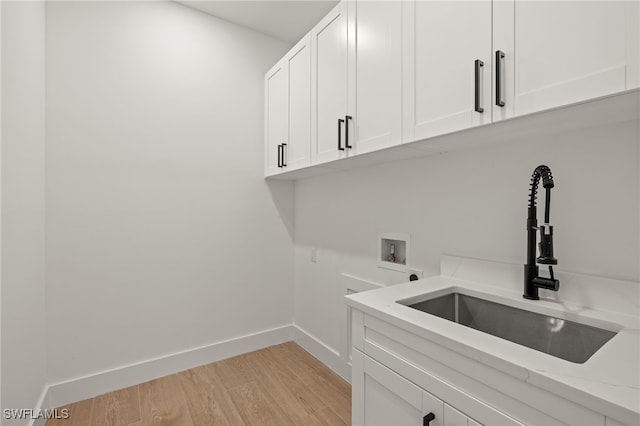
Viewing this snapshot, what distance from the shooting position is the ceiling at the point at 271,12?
217 cm

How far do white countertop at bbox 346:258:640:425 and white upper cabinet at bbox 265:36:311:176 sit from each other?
117 centimetres

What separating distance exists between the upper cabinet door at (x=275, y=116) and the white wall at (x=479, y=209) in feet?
1.25

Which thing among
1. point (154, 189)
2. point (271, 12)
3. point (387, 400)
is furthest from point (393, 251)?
point (271, 12)

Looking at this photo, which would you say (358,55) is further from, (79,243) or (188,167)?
(79,243)

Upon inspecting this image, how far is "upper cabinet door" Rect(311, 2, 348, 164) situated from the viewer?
161 centimetres

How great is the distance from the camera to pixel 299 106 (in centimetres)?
202

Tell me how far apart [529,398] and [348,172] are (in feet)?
5.29

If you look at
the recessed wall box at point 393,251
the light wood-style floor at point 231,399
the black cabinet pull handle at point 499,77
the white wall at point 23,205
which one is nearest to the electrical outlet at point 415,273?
the recessed wall box at point 393,251

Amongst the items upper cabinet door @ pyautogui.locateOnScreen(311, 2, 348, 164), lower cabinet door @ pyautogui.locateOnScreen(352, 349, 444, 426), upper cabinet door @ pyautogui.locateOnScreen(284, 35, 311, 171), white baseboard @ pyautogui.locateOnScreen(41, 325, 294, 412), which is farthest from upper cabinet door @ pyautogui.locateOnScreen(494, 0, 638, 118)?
white baseboard @ pyautogui.locateOnScreen(41, 325, 294, 412)

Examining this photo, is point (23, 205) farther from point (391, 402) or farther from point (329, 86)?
point (391, 402)

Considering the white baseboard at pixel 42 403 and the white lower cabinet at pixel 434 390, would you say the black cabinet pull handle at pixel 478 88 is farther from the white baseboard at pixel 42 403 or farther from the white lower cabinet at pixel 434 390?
the white baseboard at pixel 42 403

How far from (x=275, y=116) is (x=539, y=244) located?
1926mm

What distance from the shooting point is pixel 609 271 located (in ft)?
Answer: 3.34

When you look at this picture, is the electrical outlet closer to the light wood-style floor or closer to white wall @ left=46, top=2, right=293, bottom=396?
the light wood-style floor
